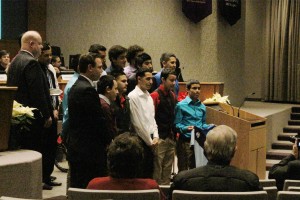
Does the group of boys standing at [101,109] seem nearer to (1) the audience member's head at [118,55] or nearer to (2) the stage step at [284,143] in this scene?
(1) the audience member's head at [118,55]

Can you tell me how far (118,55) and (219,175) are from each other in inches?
128

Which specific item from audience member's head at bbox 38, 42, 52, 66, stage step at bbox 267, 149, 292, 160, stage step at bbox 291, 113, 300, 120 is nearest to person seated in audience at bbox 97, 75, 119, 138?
audience member's head at bbox 38, 42, 52, 66

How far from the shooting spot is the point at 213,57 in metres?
13.6

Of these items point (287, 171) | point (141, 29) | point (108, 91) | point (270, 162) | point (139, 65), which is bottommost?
point (270, 162)

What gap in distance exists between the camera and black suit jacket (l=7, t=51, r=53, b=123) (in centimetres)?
616

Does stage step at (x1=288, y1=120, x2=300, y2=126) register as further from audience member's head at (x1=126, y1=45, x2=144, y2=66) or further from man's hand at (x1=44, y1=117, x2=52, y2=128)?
man's hand at (x1=44, y1=117, x2=52, y2=128)

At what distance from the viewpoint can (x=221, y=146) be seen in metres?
3.88

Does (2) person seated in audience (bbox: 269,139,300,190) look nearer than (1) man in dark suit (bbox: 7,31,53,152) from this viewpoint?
Yes

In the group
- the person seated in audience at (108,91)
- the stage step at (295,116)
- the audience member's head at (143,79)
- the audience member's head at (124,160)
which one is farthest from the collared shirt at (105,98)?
the stage step at (295,116)

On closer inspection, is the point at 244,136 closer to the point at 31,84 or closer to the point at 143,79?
the point at 143,79

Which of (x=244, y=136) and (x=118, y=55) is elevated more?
(x=118, y=55)

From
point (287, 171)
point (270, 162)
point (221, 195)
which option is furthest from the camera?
point (270, 162)

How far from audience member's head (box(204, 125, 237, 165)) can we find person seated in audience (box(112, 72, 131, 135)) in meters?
2.26

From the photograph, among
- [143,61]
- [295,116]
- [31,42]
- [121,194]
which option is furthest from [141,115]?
[295,116]
